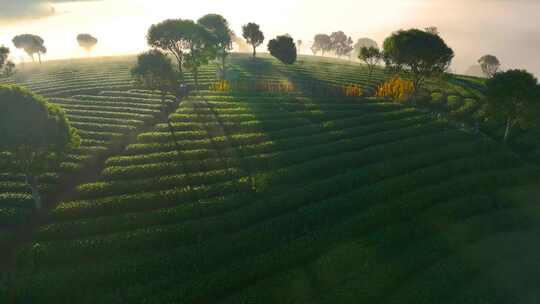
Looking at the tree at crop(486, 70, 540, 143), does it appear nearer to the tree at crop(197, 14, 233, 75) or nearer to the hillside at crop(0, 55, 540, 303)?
the hillside at crop(0, 55, 540, 303)

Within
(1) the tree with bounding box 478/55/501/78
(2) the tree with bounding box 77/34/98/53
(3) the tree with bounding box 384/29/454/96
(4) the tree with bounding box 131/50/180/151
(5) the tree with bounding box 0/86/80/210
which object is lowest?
(5) the tree with bounding box 0/86/80/210

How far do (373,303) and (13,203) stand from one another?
32191 mm

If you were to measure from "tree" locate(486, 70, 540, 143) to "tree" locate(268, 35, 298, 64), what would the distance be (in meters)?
54.5

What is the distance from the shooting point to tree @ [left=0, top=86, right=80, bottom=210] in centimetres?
2909

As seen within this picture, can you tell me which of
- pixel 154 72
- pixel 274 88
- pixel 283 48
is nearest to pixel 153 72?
pixel 154 72

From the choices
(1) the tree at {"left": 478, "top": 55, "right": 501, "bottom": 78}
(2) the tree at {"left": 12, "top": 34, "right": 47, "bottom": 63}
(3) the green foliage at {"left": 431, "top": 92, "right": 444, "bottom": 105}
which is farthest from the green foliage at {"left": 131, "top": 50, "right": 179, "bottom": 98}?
(1) the tree at {"left": 478, "top": 55, "right": 501, "bottom": 78}

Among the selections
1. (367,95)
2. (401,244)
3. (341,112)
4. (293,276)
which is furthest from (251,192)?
(367,95)

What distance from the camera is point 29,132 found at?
29422mm

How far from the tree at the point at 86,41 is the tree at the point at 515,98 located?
612ft

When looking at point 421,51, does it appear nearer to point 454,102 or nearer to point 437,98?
point 437,98

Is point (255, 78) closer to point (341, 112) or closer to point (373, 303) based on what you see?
point (341, 112)

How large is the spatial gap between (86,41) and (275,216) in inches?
7344

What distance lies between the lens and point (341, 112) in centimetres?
5703

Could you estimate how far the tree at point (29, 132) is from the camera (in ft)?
95.5
